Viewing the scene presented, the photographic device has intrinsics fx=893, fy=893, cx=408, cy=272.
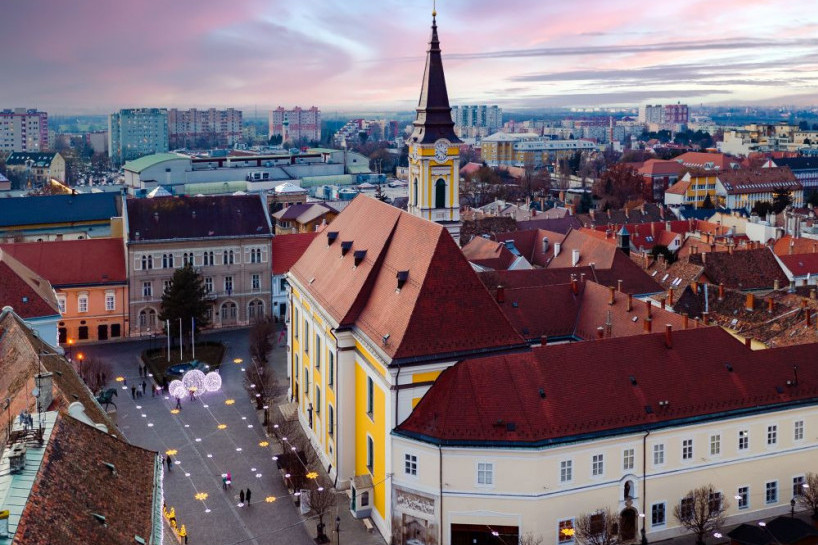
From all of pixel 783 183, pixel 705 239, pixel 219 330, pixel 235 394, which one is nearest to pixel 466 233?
pixel 705 239

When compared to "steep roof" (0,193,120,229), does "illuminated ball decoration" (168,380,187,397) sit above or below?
below

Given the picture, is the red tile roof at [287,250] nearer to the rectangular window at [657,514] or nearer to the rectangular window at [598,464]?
the rectangular window at [598,464]

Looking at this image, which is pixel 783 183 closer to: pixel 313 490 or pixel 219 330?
pixel 219 330

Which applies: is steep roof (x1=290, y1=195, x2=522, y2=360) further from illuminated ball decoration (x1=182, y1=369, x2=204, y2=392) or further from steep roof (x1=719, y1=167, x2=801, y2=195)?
steep roof (x1=719, y1=167, x2=801, y2=195)

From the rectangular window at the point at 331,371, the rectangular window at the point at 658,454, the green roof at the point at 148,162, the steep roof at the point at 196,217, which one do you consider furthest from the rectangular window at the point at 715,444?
the green roof at the point at 148,162

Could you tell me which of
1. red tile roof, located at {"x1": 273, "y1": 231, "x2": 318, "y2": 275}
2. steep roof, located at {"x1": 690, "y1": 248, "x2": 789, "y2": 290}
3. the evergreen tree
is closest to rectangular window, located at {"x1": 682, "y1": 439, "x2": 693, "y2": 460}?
steep roof, located at {"x1": 690, "y1": 248, "x2": 789, "y2": 290}

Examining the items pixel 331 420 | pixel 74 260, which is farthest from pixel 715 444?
pixel 74 260

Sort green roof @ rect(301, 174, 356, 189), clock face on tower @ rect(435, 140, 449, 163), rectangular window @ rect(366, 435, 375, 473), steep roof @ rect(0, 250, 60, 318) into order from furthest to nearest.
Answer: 1. green roof @ rect(301, 174, 356, 189)
2. clock face on tower @ rect(435, 140, 449, 163)
3. steep roof @ rect(0, 250, 60, 318)
4. rectangular window @ rect(366, 435, 375, 473)
